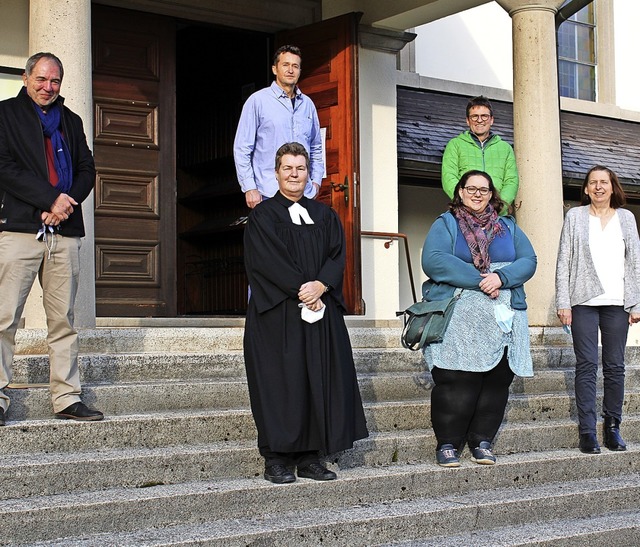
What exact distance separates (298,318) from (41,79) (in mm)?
1782

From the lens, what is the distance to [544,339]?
8594 mm

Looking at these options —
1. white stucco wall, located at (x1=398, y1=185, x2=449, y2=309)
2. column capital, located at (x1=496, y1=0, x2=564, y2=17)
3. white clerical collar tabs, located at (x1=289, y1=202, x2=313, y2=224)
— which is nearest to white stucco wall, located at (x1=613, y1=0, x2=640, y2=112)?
white stucco wall, located at (x1=398, y1=185, x2=449, y2=309)

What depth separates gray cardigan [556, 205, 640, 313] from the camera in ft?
21.8

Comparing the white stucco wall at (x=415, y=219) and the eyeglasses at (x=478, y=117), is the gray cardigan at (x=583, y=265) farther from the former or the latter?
the white stucco wall at (x=415, y=219)

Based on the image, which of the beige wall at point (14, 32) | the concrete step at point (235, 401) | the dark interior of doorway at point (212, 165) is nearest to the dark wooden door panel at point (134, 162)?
the beige wall at point (14, 32)

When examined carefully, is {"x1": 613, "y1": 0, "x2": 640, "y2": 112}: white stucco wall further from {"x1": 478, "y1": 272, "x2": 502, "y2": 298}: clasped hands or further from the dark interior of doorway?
{"x1": 478, "y1": 272, "x2": 502, "y2": 298}: clasped hands

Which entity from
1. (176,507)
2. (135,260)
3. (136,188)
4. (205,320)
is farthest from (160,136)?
(176,507)

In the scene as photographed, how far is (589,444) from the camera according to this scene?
6637 mm

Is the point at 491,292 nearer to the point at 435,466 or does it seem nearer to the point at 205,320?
the point at 435,466

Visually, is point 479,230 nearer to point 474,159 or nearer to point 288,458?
point 474,159

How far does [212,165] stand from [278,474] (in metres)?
5.95

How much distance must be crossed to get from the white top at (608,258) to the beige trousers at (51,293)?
9.98ft

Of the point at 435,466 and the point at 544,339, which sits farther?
the point at 544,339

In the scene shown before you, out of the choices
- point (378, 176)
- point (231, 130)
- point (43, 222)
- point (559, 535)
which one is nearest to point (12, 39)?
point (231, 130)
